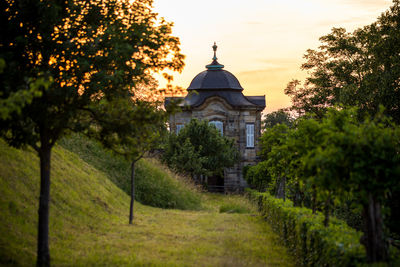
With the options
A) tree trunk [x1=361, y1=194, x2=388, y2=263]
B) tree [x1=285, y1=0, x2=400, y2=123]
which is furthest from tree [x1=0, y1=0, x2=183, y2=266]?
tree [x1=285, y1=0, x2=400, y2=123]

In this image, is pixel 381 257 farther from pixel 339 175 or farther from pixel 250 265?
pixel 250 265

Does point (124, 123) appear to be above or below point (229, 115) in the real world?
below

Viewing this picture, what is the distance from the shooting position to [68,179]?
2088 centimetres

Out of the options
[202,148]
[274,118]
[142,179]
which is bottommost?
[142,179]

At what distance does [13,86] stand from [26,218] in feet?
18.2

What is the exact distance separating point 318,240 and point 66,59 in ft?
21.5

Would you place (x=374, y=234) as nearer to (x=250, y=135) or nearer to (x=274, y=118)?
(x=250, y=135)

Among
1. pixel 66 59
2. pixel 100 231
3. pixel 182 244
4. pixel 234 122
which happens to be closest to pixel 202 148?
pixel 234 122

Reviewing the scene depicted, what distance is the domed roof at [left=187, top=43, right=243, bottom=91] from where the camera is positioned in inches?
2096

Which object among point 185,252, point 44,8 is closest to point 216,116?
point 185,252

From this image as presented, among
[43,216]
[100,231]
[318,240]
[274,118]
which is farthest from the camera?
[274,118]

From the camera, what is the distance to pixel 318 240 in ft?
34.1

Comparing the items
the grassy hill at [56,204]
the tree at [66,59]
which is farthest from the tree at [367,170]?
the grassy hill at [56,204]

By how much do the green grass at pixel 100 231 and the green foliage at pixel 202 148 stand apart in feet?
66.5
